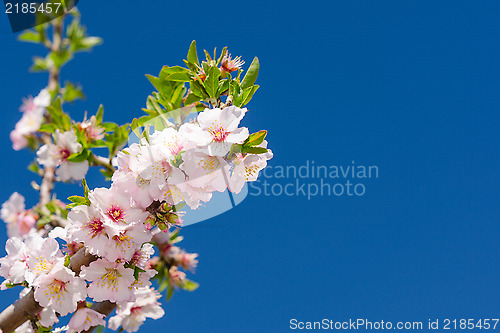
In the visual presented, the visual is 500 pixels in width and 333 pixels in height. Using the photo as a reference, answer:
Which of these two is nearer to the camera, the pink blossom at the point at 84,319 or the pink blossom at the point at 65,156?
the pink blossom at the point at 84,319

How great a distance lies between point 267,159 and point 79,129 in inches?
43.5

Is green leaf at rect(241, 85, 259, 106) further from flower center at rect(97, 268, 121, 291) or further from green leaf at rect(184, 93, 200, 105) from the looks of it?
flower center at rect(97, 268, 121, 291)

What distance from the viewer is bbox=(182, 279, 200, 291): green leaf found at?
245 cm

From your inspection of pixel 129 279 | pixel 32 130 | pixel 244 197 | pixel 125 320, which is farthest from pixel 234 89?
pixel 32 130

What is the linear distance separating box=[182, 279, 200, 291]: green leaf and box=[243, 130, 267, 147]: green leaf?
4.51 feet

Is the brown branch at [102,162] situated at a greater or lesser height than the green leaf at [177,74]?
greater

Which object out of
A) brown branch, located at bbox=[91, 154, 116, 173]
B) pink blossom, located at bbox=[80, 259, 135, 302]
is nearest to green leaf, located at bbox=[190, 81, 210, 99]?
pink blossom, located at bbox=[80, 259, 135, 302]

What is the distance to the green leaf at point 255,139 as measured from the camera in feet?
4.40

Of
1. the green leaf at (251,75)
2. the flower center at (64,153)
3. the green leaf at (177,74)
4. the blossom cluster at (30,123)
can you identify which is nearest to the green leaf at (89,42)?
the blossom cluster at (30,123)

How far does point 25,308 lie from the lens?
4.91 feet

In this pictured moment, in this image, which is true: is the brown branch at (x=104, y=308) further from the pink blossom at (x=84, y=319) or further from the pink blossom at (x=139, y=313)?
the pink blossom at (x=139, y=313)

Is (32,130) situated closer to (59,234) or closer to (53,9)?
(53,9)

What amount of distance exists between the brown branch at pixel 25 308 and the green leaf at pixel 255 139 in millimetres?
671

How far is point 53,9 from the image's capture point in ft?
8.99
